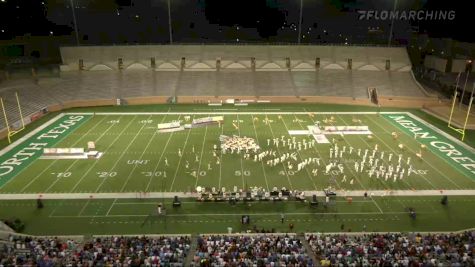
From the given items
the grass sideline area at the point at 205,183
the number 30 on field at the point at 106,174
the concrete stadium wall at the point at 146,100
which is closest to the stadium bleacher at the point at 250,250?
the grass sideline area at the point at 205,183

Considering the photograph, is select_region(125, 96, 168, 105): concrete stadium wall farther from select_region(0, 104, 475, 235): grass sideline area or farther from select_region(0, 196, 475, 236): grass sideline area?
select_region(0, 196, 475, 236): grass sideline area

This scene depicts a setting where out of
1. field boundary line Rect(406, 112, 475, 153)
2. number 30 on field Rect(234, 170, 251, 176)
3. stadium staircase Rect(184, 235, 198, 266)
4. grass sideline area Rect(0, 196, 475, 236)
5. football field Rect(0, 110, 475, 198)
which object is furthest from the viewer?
field boundary line Rect(406, 112, 475, 153)

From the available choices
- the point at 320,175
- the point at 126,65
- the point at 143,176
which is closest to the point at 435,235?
the point at 320,175

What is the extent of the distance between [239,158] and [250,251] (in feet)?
44.2

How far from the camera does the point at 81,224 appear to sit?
66.5 feet

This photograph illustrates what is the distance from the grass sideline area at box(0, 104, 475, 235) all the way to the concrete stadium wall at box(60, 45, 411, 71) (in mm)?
17018

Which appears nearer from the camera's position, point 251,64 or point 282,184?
point 282,184

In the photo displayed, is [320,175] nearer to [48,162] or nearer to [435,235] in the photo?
[435,235]

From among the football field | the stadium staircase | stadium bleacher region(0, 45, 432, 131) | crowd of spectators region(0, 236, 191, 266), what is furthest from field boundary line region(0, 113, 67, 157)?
the stadium staircase

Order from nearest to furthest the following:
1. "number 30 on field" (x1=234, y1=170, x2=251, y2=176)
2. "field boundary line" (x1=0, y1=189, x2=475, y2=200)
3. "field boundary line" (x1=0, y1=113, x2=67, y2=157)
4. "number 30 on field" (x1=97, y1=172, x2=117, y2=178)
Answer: "field boundary line" (x1=0, y1=189, x2=475, y2=200), "number 30 on field" (x1=97, y1=172, x2=117, y2=178), "number 30 on field" (x1=234, y1=170, x2=251, y2=176), "field boundary line" (x1=0, y1=113, x2=67, y2=157)

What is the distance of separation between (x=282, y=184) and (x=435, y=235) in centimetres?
958

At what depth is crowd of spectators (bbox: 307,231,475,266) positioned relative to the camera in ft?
48.8

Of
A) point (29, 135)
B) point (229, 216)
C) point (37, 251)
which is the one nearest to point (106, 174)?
point (229, 216)

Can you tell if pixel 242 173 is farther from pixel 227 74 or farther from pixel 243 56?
pixel 243 56
